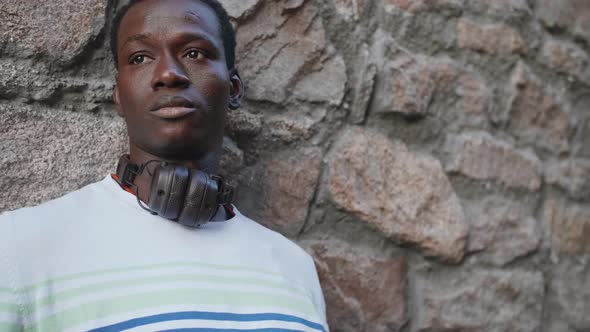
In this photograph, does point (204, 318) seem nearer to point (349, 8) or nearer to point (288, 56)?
point (288, 56)

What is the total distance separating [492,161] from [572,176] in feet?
1.23

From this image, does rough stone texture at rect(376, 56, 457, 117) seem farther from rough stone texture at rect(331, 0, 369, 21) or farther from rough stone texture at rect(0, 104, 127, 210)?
rough stone texture at rect(0, 104, 127, 210)

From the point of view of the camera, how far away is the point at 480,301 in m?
1.61

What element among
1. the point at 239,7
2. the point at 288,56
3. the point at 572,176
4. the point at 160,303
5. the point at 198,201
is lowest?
the point at 572,176

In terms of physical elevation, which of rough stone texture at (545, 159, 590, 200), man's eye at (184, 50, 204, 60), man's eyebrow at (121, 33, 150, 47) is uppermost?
man's eyebrow at (121, 33, 150, 47)

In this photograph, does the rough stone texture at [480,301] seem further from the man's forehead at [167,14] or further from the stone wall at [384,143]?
the man's forehead at [167,14]

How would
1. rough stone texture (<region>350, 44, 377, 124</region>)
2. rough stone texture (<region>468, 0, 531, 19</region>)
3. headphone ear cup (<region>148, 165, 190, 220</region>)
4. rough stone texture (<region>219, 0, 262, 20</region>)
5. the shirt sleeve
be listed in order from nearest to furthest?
the shirt sleeve → headphone ear cup (<region>148, 165, 190, 220</region>) → rough stone texture (<region>219, 0, 262, 20</region>) → rough stone texture (<region>350, 44, 377, 124</region>) → rough stone texture (<region>468, 0, 531, 19</region>)

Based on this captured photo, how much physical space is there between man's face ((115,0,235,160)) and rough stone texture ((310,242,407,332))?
47 centimetres

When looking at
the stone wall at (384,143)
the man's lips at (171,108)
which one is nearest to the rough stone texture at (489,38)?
the stone wall at (384,143)

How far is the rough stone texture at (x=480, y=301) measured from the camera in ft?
5.09

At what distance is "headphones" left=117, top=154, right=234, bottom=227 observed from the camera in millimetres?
1007

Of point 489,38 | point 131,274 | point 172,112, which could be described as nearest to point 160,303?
point 131,274

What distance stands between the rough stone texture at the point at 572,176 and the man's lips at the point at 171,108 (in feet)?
3.95

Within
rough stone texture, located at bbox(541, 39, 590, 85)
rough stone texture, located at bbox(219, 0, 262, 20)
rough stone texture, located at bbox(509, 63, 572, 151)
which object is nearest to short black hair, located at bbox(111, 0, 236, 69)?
rough stone texture, located at bbox(219, 0, 262, 20)
